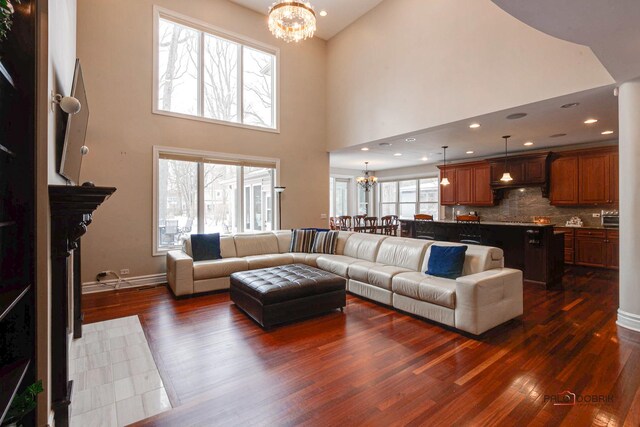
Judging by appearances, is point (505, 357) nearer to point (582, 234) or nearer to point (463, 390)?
point (463, 390)

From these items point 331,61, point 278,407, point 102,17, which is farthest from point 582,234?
point 102,17

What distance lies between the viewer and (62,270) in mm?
1814

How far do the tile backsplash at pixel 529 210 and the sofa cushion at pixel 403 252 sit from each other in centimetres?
506

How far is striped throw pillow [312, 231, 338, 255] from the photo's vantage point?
5.33 metres

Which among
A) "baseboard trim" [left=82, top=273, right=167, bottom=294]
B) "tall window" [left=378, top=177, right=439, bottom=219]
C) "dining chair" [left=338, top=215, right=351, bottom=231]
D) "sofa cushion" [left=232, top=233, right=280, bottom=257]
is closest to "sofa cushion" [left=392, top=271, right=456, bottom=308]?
"sofa cushion" [left=232, top=233, right=280, bottom=257]

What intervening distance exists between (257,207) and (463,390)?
5.29 m

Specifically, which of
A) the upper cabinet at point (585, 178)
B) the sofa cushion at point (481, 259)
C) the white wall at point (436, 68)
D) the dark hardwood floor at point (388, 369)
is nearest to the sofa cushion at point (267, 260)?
the dark hardwood floor at point (388, 369)

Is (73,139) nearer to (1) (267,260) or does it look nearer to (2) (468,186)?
(1) (267,260)

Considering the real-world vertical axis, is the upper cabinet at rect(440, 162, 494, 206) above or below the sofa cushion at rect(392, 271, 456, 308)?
above

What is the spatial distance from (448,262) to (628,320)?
1.85m

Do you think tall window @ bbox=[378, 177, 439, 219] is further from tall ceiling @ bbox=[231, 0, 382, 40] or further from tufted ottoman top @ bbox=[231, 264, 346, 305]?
tufted ottoman top @ bbox=[231, 264, 346, 305]

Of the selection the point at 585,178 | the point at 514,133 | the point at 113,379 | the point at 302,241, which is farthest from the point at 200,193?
the point at 585,178

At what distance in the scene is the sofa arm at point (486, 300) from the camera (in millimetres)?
2873

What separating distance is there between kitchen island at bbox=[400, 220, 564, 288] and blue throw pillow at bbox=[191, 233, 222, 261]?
180 inches
